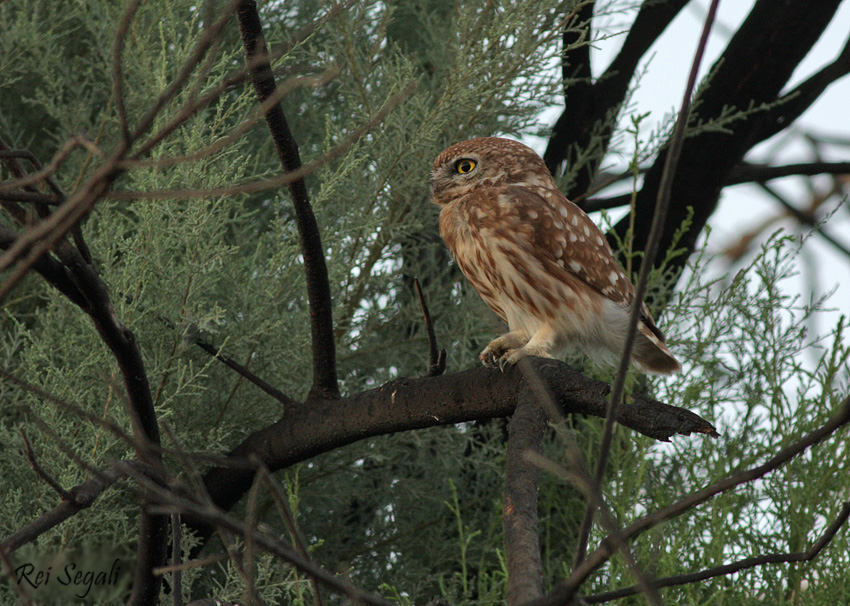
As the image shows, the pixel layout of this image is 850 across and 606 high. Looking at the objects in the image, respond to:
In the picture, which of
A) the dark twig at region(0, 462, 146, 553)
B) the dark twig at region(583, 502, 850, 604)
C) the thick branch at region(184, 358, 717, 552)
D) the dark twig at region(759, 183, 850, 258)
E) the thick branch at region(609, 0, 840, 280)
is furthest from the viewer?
the thick branch at region(609, 0, 840, 280)

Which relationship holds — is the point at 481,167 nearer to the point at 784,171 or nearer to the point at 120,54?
the point at 784,171

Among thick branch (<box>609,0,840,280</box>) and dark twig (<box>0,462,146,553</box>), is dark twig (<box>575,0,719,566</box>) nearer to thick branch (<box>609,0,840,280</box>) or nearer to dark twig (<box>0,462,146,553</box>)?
dark twig (<box>0,462,146,553</box>)

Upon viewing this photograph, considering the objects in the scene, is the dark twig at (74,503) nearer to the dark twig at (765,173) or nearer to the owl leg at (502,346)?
the owl leg at (502,346)

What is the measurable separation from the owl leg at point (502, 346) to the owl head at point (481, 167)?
1.70ft

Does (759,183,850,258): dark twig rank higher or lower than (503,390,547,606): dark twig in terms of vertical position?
higher

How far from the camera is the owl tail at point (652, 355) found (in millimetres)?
2873

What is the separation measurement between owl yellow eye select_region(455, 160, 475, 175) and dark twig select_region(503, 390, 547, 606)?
4.03 feet

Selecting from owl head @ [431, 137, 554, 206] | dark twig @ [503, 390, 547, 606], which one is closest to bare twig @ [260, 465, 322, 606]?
dark twig @ [503, 390, 547, 606]

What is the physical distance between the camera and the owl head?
119 inches

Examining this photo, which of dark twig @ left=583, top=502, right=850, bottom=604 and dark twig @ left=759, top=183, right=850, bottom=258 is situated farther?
dark twig @ left=759, top=183, right=850, bottom=258

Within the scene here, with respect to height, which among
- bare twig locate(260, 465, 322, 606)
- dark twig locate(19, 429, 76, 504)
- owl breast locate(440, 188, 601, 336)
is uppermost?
owl breast locate(440, 188, 601, 336)

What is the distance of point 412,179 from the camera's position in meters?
2.93

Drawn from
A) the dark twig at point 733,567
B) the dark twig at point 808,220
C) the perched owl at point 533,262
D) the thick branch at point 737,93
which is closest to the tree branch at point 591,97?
the thick branch at point 737,93

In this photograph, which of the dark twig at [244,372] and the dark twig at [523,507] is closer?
the dark twig at [523,507]
